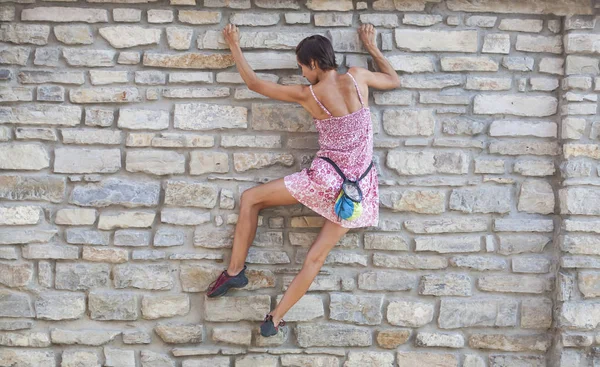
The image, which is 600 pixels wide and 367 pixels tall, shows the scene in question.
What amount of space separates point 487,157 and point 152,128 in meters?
2.05

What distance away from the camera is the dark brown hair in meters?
3.31

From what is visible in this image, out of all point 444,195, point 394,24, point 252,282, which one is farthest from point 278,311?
point 394,24

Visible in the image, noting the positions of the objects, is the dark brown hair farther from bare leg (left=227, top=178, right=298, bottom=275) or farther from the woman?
bare leg (left=227, top=178, right=298, bottom=275)

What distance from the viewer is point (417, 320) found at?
365 cm

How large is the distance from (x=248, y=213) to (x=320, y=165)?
0.50m

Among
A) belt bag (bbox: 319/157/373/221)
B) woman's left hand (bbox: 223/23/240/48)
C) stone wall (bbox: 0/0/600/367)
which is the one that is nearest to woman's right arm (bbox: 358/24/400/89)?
stone wall (bbox: 0/0/600/367)

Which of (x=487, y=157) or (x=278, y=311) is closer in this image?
(x=278, y=311)

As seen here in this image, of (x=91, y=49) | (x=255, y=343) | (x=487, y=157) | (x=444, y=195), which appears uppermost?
(x=91, y=49)

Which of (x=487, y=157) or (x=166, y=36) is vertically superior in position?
(x=166, y=36)

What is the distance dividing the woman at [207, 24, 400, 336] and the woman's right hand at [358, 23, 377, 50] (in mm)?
190

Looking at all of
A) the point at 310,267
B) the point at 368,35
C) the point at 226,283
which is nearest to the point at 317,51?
the point at 368,35

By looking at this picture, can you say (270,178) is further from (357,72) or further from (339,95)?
(357,72)

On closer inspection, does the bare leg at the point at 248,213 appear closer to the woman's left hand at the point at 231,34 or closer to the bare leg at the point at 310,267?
the bare leg at the point at 310,267

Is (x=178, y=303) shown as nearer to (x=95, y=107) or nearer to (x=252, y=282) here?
(x=252, y=282)
